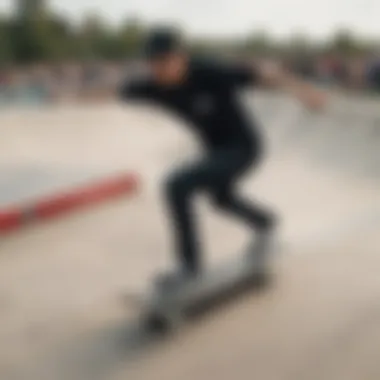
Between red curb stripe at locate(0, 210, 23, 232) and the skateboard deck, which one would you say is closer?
the skateboard deck

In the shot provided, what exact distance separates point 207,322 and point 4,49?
472 centimetres

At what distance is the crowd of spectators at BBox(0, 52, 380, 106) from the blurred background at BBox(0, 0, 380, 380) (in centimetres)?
1

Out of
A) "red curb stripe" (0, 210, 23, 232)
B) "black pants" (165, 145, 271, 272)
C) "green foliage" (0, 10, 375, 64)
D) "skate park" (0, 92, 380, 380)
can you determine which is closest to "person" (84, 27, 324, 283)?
"black pants" (165, 145, 271, 272)

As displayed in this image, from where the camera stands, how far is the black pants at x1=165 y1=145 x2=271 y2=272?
2.44 m

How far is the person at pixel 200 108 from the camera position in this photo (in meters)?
2.44

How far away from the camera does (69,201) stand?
396cm

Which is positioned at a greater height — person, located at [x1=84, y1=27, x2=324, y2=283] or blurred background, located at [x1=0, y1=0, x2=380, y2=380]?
person, located at [x1=84, y1=27, x2=324, y2=283]

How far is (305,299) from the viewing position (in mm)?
2705

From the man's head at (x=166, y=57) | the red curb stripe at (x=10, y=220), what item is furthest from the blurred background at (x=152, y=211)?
the man's head at (x=166, y=57)

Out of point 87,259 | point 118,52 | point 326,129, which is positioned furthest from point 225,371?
point 118,52

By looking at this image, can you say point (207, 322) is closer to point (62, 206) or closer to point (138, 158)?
point (62, 206)

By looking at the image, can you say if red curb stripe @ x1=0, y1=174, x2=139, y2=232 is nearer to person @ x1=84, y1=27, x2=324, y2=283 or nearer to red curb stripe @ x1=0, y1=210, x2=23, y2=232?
red curb stripe @ x1=0, y1=210, x2=23, y2=232

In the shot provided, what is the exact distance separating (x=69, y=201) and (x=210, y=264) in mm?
1384

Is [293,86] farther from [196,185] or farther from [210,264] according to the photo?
[210,264]
